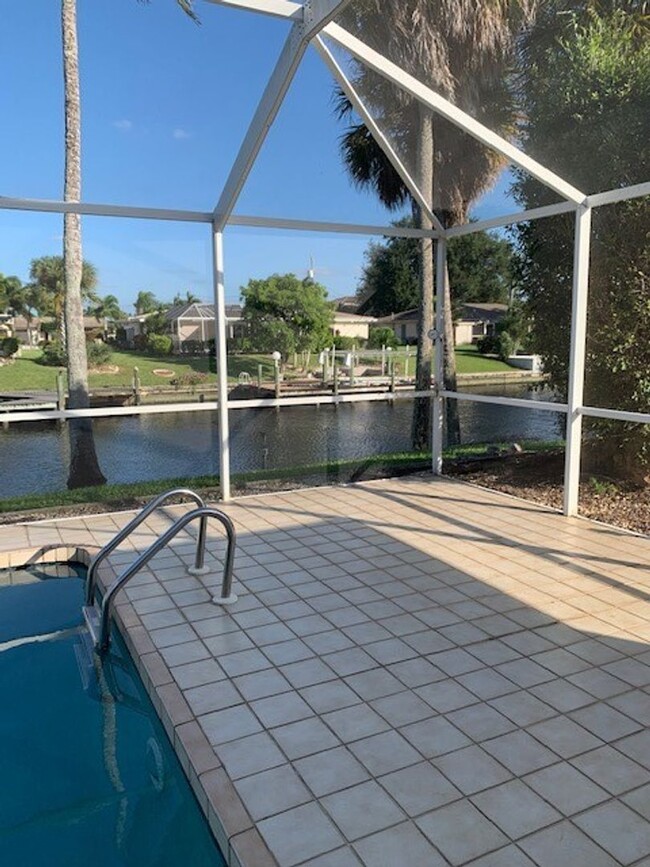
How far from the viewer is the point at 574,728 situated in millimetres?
2117

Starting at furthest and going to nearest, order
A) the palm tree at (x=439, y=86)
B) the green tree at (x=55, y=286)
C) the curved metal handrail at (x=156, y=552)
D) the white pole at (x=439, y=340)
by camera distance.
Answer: the white pole at (x=439, y=340) < the green tree at (x=55, y=286) < the palm tree at (x=439, y=86) < the curved metal handrail at (x=156, y=552)

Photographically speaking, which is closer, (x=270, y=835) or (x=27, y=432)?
(x=270, y=835)

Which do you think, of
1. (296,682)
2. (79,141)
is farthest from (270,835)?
(79,141)

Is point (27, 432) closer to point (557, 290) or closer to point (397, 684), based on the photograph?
point (397, 684)

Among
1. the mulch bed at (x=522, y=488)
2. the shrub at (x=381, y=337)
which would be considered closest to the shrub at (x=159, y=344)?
→ the mulch bed at (x=522, y=488)

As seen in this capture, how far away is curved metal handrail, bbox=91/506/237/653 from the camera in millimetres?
2586

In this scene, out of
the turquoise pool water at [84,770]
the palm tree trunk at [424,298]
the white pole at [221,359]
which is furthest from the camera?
the palm tree trunk at [424,298]

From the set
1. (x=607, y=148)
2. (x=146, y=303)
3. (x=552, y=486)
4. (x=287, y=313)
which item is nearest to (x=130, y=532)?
(x=146, y=303)

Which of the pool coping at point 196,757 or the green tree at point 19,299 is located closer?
the pool coping at point 196,757

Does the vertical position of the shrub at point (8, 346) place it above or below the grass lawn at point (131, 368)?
above

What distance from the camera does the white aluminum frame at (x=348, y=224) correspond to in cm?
288

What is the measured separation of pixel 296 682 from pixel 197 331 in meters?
3.27

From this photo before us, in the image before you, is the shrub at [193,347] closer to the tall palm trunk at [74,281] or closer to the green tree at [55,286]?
the tall palm trunk at [74,281]

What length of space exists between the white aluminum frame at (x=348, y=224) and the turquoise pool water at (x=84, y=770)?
221 cm
